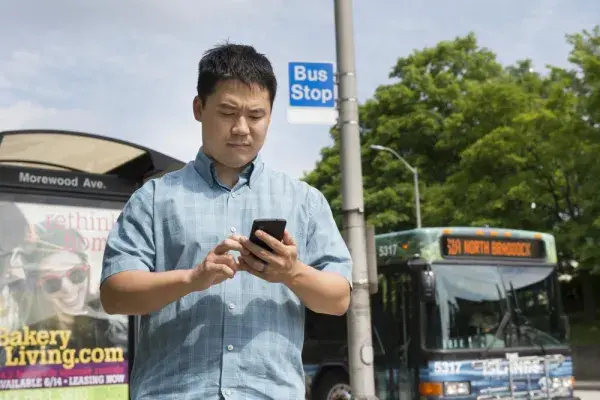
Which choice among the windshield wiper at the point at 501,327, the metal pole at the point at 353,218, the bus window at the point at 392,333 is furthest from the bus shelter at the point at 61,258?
the windshield wiper at the point at 501,327

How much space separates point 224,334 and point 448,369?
9.58 metres

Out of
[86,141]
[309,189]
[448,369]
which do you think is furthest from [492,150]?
[309,189]

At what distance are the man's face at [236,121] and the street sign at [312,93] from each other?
6707mm

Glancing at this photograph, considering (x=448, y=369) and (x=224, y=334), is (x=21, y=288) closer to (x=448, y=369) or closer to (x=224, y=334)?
(x=224, y=334)

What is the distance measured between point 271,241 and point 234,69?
51 centimetres

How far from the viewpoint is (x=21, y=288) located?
7031mm

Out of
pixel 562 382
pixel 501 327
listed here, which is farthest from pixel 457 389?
pixel 562 382

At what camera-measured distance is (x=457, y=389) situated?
11258 millimetres

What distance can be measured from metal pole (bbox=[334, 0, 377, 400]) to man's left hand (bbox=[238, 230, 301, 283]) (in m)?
7.00

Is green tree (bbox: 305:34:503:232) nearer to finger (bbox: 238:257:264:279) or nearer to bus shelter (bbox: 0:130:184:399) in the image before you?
bus shelter (bbox: 0:130:184:399)

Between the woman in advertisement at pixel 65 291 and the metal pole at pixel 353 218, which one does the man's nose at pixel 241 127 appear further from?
the metal pole at pixel 353 218

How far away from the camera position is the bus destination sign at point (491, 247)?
12.0 m

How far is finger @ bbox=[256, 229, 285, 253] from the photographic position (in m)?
2.04

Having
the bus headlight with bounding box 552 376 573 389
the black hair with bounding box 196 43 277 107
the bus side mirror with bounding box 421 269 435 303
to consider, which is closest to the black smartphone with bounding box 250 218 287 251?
the black hair with bounding box 196 43 277 107
